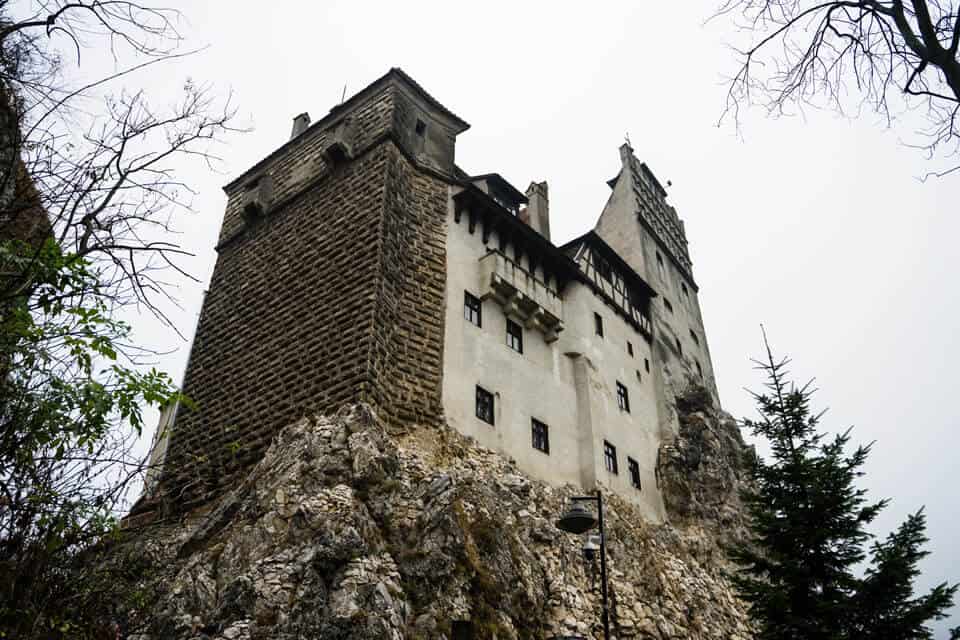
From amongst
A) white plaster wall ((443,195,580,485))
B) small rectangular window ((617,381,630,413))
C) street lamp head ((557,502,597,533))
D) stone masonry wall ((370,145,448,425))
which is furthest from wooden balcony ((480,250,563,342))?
street lamp head ((557,502,597,533))

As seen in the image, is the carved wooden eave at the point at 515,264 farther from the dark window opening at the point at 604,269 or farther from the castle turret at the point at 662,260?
the castle turret at the point at 662,260

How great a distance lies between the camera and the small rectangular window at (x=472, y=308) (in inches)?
775

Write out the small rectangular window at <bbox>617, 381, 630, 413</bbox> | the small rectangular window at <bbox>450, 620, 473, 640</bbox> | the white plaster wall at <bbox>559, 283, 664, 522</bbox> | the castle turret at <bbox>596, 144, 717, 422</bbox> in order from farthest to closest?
the castle turret at <bbox>596, 144, 717, 422</bbox>
the small rectangular window at <bbox>617, 381, 630, 413</bbox>
the white plaster wall at <bbox>559, 283, 664, 522</bbox>
the small rectangular window at <bbox>450, 620, 473, 640</bbox>

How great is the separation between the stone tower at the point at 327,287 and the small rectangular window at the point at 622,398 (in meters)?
7.63

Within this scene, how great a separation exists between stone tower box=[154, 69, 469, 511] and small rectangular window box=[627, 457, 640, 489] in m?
8.02

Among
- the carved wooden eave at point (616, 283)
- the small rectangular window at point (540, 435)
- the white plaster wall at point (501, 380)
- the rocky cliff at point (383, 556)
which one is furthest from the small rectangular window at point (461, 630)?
the carved wooden eave at point (616, 283)

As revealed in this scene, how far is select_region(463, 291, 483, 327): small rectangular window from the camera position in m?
19.7

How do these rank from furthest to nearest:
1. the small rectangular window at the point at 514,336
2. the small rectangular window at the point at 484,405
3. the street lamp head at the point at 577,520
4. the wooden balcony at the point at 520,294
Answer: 1. the small rectangular window at the point at 514,336
2. the wooden balcony at the point at 520,294
3. the small rectangular window at the point at 484,405
4. the street lamp head at the point at 577,520

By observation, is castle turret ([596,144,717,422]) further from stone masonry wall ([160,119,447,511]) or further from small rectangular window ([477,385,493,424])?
stone masonry wall ([160,119,447,511])


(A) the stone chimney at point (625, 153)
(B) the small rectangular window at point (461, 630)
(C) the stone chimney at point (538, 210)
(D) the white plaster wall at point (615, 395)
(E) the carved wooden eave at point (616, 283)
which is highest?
(A) the stone chimney at point (625, 153)

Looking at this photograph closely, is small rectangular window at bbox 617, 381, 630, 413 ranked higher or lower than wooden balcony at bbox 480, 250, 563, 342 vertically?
lower

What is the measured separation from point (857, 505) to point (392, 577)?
30.5ft

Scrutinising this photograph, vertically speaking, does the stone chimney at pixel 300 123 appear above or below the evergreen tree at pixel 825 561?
above

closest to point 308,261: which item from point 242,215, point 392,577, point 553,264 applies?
point 242,215
